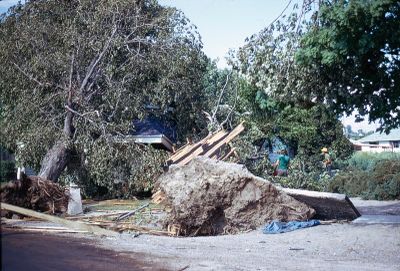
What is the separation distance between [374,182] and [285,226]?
31.4 feet

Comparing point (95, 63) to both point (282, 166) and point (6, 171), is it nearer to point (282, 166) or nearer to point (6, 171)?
point (282, 166)

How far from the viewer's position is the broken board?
1069 cm

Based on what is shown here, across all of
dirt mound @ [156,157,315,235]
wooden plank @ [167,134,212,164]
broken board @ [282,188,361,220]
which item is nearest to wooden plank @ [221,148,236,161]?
wooden plank @ [167,134,212,164]

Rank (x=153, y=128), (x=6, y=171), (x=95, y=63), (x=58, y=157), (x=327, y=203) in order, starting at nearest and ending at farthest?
(x=6, y=171) → (x=327, y=203) → (x=58, y=157) → (x=95, y=63) → (x=153, y=128)

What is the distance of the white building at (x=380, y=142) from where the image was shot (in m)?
51.8

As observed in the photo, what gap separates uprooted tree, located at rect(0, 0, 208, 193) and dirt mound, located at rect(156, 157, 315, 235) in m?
3.97

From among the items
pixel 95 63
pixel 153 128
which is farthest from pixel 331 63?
pixel 153 128

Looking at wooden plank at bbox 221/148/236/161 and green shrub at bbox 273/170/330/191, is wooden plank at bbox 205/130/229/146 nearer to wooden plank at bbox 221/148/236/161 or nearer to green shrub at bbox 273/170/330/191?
wooden plank at bbox 221/148/236/161

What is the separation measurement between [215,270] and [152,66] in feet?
35.8

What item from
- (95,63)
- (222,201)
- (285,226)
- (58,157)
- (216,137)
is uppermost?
(95,63)

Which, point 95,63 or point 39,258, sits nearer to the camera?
point 39,258

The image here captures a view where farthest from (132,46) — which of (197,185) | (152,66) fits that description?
(197,185)

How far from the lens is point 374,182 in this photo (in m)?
18.7

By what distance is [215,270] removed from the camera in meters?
6.64
